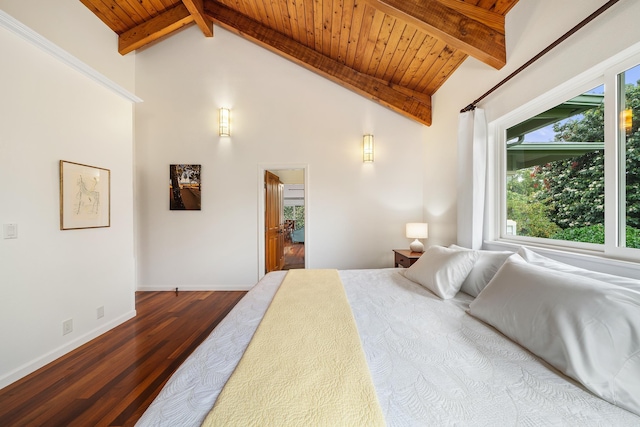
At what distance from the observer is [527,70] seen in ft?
5.95

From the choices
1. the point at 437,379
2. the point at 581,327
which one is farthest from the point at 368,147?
the point at 437,379

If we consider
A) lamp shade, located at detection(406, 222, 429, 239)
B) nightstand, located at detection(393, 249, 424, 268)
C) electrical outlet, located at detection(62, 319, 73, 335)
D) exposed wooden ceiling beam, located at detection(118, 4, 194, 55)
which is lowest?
electrical outlet, located at detection(62, 319, 73, 335)

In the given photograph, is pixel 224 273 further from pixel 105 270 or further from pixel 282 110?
pixel 282 110

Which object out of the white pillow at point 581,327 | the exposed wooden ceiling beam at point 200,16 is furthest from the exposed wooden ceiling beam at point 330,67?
the white pillow at point 581,327

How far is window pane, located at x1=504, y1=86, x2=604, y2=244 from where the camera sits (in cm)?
150

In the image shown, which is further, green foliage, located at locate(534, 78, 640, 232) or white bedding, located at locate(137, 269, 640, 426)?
green foliage, located at locate(534, 78, 640, 232)

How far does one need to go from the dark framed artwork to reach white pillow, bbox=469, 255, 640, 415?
12.1 feet

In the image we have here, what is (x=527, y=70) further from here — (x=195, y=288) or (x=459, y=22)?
(x=195, y=288)

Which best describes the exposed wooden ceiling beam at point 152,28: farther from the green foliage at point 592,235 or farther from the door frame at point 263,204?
the green foliage at point 592,235

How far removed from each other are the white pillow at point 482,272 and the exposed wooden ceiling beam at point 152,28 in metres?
4.46

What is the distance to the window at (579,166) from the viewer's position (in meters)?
1.33

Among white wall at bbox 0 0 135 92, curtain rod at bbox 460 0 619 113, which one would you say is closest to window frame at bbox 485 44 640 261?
curtain rod at bbox 460 0 619 113

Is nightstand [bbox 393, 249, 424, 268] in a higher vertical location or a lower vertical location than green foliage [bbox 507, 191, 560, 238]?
lower

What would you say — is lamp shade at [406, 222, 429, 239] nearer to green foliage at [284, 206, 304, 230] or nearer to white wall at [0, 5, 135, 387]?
white wall at [0, 5, 135, 387]
